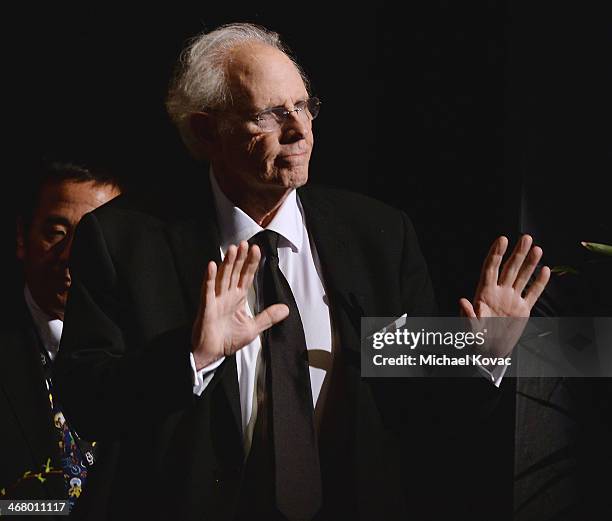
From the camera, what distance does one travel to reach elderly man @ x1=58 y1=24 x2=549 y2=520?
1.73m

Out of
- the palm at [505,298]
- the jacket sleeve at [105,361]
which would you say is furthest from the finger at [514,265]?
the jacket sleeve at [105,361]

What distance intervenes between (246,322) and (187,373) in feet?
0.45

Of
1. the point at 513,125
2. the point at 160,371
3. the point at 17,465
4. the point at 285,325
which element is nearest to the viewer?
the point at 160,371

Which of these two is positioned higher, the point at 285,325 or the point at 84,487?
the point at 285,325

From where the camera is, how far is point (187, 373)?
5.51ft

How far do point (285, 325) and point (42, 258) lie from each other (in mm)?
630

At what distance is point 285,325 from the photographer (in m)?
1.86

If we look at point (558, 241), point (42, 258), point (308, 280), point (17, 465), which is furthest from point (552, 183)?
point (17, 465)

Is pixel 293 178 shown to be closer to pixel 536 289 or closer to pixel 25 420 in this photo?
pixel 536 289

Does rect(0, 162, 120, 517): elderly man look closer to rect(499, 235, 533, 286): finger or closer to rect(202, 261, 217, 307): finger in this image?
rect(202, 261, 217, 307): finger

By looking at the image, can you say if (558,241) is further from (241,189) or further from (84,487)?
(84,487)

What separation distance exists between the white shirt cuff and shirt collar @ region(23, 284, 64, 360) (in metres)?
0.56

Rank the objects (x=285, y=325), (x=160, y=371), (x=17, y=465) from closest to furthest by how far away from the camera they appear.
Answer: (x=160, y=371), (x=285, y=325), (x=17, y=465)

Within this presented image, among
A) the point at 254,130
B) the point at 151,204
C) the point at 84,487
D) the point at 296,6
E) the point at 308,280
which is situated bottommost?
the point at 84,487
